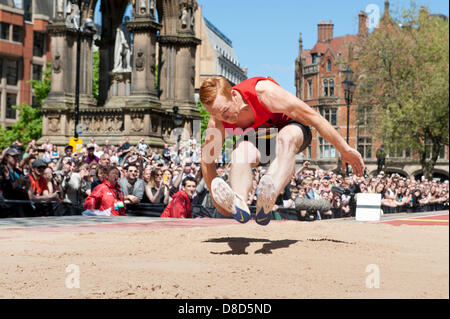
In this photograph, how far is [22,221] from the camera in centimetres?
866

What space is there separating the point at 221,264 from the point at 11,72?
2336 inches

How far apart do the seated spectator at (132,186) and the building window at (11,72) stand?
51.7 meters

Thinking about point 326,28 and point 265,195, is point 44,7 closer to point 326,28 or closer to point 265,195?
point 326,28

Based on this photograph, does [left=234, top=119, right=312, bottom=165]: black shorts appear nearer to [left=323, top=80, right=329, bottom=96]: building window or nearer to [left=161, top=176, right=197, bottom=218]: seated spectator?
[left=161, top=176, right=197, bottom=218]: seated spectator

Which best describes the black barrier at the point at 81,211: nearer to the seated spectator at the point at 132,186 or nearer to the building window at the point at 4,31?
the seated spectator at the point at 132,186

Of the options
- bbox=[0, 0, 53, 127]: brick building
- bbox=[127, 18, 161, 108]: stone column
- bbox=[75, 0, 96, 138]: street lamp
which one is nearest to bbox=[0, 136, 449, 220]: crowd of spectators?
bbox=[75, 0, 96, 138]: street lamp

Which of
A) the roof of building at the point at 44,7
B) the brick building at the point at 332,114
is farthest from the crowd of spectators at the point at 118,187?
the roof of building at the point at 44,7

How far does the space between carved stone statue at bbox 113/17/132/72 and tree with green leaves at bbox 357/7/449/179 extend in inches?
566

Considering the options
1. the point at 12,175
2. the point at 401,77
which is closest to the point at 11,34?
the point at 401,77

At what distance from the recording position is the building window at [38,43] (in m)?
62.6

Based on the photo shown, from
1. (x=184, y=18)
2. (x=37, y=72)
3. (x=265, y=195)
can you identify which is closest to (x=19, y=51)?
(x=37, y=72)

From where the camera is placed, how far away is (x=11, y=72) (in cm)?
5984

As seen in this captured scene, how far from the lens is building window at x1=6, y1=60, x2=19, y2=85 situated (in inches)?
2340
